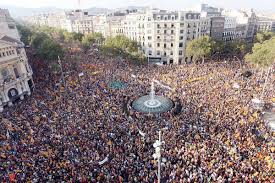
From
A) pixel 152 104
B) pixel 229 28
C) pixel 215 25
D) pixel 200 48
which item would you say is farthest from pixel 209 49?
pixel 229 28

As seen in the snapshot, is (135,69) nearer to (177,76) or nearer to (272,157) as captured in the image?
(177,76)

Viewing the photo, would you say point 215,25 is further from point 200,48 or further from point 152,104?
point 152,104

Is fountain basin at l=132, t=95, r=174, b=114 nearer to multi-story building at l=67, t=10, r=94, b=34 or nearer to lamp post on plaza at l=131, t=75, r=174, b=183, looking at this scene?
lamp post on plaza at l=131, t=75, r=174, b=183

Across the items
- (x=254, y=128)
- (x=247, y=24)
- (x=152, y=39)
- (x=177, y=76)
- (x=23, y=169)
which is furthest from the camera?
(x=247, y=24)

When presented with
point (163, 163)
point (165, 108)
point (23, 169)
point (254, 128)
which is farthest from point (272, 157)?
point (23, 169)

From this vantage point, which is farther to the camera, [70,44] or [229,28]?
[229,28]

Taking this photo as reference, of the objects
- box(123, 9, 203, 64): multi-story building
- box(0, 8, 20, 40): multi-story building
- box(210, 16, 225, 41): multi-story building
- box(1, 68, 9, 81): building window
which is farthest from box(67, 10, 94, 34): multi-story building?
box(1, 68, 9, 81): building window
